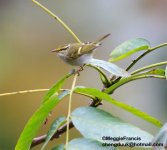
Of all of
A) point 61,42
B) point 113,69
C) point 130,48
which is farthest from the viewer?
point 61,42

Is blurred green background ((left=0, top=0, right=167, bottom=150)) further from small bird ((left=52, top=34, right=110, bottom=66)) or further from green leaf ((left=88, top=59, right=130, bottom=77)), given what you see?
green leaf ((left=88, top=59, right=130, bottom=77))

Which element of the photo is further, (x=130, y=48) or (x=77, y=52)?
(x=77, y=52)

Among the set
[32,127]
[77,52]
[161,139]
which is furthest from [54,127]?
[77,52]

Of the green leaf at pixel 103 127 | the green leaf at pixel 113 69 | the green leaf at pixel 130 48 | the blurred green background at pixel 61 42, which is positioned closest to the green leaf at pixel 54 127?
the green leaf at pixel 103 127

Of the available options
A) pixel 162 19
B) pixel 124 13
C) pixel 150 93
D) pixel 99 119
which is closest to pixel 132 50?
pixel 99 119

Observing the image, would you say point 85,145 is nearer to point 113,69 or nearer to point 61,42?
point 113,69

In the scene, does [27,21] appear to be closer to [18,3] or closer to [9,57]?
[18,3]

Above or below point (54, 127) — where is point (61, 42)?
below
